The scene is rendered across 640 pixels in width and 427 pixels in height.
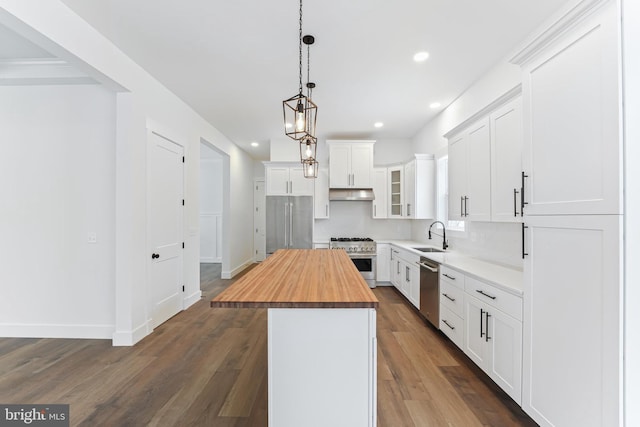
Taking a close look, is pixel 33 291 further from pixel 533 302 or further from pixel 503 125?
pixel 503 125

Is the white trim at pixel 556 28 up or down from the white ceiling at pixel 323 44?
down

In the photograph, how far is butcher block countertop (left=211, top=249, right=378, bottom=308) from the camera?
4.63ft

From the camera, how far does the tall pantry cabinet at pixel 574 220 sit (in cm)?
130

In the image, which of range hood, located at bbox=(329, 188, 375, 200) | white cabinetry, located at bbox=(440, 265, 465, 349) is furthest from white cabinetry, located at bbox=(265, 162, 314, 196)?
white cabinetry, located at bbox=(440, 265, 465, 349)

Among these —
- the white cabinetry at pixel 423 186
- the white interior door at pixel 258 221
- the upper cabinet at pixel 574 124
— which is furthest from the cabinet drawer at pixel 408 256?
the white interior door at pixel 258 221

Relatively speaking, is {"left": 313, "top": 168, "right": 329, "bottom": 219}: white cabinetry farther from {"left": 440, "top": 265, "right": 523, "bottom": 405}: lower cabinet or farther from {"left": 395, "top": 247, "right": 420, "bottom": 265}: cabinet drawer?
{"left": 440, "top": 265, "right": 523, "bottom": 405}: lower cabinet

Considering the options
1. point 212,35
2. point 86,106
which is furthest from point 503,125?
point 86,106

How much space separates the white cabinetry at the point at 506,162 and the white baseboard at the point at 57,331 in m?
4.13

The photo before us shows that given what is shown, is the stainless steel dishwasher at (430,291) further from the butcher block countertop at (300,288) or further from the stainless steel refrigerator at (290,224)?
the stainless steel refrigerator at (290,224)

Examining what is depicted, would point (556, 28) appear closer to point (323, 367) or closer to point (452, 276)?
point (452, 276)

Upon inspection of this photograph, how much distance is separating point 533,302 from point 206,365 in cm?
269

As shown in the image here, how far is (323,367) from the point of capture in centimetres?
150

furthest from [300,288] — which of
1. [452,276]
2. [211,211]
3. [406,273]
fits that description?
[211,211]

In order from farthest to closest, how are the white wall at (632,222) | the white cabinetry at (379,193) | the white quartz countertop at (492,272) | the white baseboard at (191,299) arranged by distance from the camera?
the white cabinetry at (379,193) < the white baseboard at (191,299) < the white quartz countertop at (492,272) < the white wall at (632,222)
